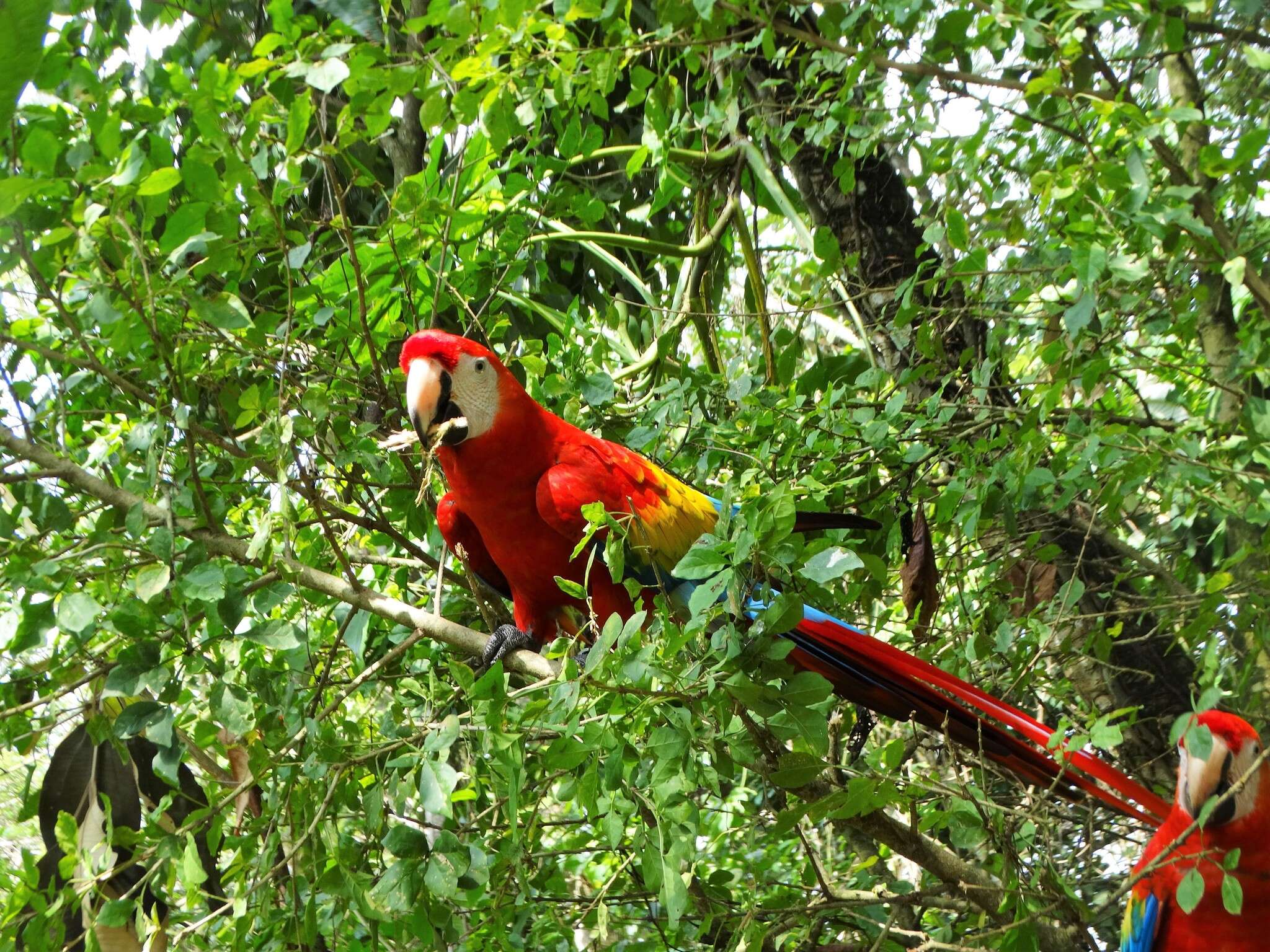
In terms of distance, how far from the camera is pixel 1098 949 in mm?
1014

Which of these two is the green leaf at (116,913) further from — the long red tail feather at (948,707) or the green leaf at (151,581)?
the long red tail feather at (948,707)

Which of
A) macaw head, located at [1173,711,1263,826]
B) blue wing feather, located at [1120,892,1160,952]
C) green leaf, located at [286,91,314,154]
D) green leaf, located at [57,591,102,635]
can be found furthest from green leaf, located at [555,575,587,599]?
blue wing feather, located at [1120,892,1160,952]

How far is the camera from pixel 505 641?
1.40m

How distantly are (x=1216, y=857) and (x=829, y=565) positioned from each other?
2.99 feet

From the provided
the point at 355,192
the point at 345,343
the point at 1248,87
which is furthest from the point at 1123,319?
the point at 355,192

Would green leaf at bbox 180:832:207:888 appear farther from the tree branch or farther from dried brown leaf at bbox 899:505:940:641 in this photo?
dried brown leaf at bbox 899:505:940:641

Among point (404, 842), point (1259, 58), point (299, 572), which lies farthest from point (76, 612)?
point (1259, 58)

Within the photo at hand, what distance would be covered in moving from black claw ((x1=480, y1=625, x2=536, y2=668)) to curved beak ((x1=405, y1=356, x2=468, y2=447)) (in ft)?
0.92

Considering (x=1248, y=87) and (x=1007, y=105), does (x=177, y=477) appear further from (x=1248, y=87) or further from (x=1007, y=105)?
(x=1248, y=87)

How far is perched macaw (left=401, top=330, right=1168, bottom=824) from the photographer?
44.2 inches

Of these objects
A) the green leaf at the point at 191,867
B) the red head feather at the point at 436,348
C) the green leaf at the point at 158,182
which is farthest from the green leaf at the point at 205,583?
the red head feather at the point at 436,348

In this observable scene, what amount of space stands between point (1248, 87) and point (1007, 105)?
0.55m

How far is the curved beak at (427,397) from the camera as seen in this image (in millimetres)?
1244

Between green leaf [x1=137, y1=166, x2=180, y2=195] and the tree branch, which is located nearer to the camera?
green leaf [x1=137, y1=166, x2=180, y2=195]
